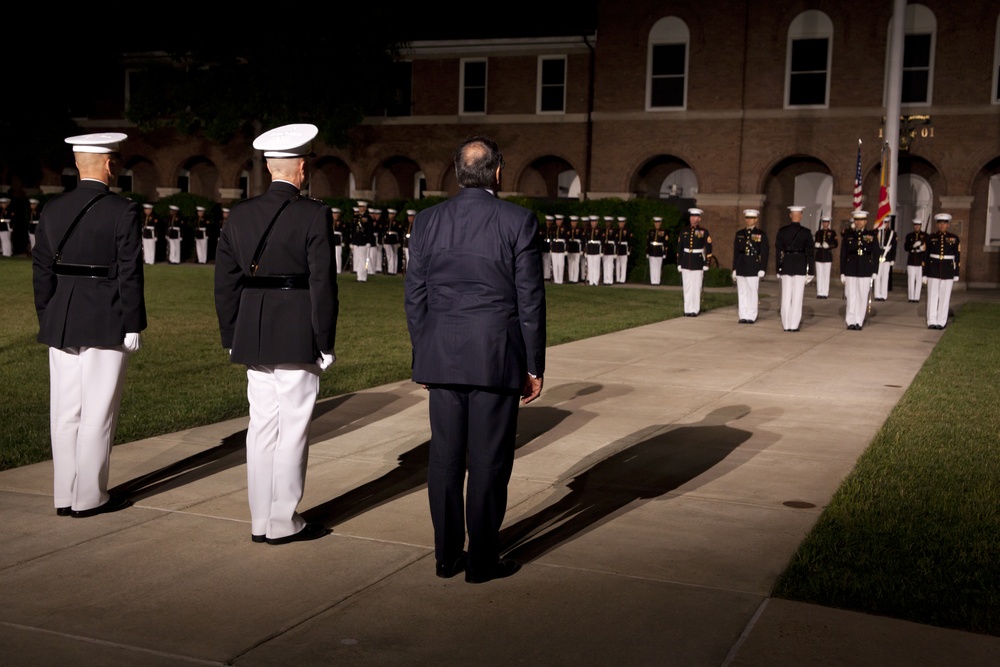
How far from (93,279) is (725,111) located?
32388 mm

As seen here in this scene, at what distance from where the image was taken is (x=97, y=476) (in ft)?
20.2

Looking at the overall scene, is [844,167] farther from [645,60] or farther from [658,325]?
[658,325]

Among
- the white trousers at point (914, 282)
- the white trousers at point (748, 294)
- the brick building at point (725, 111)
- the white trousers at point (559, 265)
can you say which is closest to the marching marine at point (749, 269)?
the white trousers at point (748, 294)

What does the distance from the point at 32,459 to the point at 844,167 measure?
31.3 metres

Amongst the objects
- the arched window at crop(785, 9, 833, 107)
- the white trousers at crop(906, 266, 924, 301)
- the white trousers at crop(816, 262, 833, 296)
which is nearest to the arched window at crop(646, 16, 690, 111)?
the arched window at crop(785, 9, 833, 107)

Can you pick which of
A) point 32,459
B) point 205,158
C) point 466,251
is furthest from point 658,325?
point 205,158

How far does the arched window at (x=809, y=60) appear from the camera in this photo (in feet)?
116

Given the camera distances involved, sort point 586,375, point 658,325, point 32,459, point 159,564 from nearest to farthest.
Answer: point 159,564 → point 32,459 → point 586,375 → point 658,325

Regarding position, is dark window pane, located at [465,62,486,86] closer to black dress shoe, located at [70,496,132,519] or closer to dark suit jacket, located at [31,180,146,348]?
dark suit jacket, located at [31,180,146,348]

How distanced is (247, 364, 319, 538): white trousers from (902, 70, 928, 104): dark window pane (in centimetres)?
3282

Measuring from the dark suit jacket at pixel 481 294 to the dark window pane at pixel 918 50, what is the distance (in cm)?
3292

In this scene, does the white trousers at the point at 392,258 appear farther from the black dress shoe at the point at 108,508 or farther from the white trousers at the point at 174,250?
the black dress shoe at the point at 108,508

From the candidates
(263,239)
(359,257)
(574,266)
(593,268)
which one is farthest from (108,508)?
(574,266)

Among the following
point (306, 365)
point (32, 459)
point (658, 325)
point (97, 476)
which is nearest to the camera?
point (306, 365)
